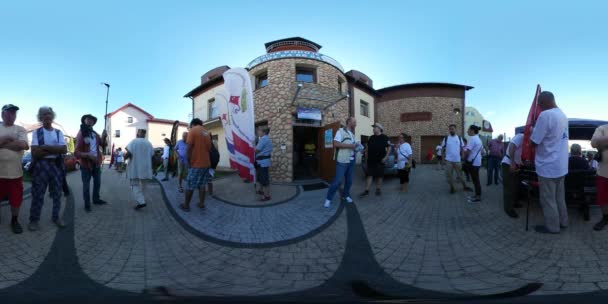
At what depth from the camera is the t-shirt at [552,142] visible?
2559mm

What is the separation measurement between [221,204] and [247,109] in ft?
8.07

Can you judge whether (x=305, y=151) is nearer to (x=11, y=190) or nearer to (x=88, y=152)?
(x=88, y=152)

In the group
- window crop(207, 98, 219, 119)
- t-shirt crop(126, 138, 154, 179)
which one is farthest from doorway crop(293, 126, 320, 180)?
window crop(207, 98, 219, 119)

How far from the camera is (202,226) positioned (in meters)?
3.11

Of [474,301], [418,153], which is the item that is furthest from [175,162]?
[418,153]

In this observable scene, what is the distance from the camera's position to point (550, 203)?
8.48ft

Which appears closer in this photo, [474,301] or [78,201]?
[474,301]

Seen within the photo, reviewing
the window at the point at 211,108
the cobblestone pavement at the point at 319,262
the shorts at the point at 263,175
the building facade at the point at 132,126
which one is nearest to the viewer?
the cobblestone pavement at the point at 319,262

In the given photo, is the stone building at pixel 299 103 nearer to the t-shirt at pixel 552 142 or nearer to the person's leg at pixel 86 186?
the t-shirt at pixel 552 142

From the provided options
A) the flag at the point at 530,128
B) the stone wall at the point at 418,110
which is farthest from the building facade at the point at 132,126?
the flag at the point at 530,128

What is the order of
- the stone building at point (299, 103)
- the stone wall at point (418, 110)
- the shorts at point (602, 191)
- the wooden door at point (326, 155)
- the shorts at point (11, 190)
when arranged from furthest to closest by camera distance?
the stone wall at point (418, 110), the stone building at point (299, 103), the wooden door at point (326, 155), the shorts at point (11, 190), the shorts at point (602, 191)

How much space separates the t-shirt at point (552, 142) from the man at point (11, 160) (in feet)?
21.6

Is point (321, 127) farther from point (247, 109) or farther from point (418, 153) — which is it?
point (418, 153)

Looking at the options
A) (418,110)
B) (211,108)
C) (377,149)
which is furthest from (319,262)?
(418,110)
